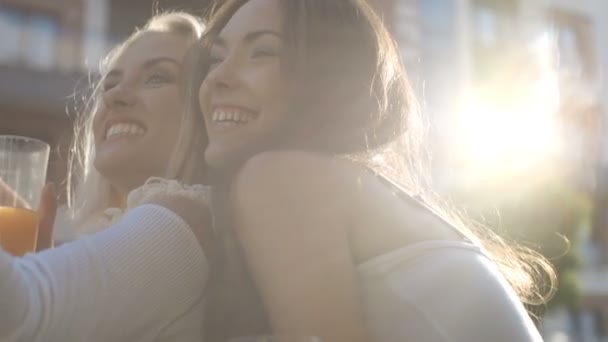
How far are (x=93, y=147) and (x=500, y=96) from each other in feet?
33.7

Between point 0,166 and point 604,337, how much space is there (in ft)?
46.0

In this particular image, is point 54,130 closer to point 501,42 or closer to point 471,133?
point 471,133

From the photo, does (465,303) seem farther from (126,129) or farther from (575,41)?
(575,41)

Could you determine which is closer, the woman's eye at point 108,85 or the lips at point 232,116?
the lips at point 232,116

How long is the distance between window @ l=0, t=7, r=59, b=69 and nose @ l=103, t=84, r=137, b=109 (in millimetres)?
8159

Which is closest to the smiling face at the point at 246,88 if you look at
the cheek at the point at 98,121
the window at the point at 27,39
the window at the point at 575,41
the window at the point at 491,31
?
the cheek at the point at 98,121

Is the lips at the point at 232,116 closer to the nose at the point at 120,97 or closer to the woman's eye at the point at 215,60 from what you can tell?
the woman's eye at the point at 215,60

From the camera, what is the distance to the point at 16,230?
128 cm

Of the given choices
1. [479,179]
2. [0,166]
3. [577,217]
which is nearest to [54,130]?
[479,179]

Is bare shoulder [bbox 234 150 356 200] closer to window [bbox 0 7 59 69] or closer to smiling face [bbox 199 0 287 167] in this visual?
smiling face [bbox 199 0 287 167]

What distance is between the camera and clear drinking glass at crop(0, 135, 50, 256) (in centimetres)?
128

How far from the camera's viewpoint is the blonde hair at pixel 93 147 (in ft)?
4.48

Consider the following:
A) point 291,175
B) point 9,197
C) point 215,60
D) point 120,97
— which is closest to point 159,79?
point 120,97

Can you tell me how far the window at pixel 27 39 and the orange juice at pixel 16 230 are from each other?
845 cm
